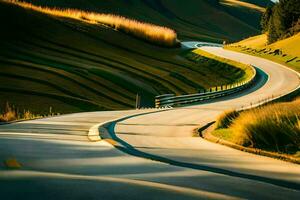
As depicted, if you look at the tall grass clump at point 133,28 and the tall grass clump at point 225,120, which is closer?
the tall grass clump at point 225,120

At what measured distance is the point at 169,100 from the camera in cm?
4019

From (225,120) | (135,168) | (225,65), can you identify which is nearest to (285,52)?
(225,65)

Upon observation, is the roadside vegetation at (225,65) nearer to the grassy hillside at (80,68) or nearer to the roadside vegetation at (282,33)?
the grassy hillside at (80,68)

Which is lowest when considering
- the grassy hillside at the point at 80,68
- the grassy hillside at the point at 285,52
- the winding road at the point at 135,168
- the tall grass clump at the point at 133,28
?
the winding road at the point at 135,168

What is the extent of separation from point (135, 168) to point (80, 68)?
144ft

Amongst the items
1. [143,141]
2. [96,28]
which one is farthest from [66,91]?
[96,28]

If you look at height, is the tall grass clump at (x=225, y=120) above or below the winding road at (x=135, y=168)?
above

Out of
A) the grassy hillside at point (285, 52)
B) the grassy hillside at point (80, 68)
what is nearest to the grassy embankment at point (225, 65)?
the grassy hillside at point (80, 68)

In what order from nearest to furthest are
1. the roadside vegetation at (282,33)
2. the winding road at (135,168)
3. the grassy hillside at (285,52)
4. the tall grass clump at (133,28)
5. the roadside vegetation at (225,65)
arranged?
the winding road at (135,168) → the roadside vegetation at (225,65) → the grassy hillside at (285,52) → the roadside vegetation at (282,33) → the tall grass clump at (133,28)

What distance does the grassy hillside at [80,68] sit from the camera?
41.2m

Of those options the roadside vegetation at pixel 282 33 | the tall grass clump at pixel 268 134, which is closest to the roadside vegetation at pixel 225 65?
the roadside vegetation at pixel 282 33

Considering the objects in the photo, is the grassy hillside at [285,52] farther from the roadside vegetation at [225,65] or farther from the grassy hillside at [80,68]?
the grassy hillside at [80,68]

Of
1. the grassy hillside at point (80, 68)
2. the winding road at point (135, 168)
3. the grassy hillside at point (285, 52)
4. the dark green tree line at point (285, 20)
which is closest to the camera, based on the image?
the winding road at point (135, 168)

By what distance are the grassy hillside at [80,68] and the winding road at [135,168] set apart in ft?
67.0
